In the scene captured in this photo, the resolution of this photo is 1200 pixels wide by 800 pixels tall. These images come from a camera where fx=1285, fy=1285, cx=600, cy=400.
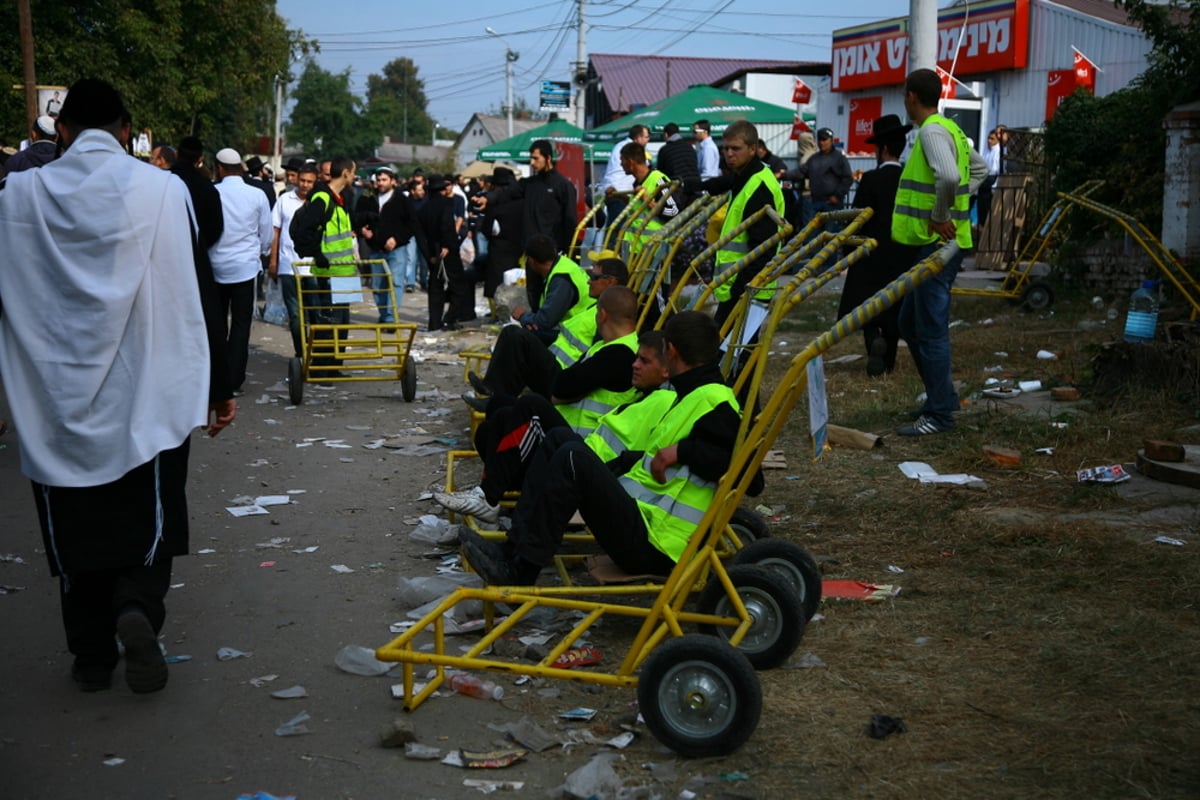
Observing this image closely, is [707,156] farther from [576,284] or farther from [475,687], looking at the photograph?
[475,687]

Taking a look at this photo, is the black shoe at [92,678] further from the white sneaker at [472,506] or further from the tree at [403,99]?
the tree at [403,99]

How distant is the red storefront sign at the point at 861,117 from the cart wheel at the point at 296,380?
24.2m

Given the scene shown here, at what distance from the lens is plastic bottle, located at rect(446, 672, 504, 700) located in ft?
15.0

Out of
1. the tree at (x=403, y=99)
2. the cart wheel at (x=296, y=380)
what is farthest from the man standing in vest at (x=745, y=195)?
the tree at (x=403, y=99)

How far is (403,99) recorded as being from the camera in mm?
148250

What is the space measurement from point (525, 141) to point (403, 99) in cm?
11820

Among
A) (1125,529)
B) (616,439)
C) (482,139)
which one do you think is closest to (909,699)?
(616,439)

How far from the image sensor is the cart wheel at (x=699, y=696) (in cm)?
399

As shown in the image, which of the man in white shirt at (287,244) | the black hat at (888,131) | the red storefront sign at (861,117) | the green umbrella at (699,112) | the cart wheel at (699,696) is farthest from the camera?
the red storefront sign at (861,117)

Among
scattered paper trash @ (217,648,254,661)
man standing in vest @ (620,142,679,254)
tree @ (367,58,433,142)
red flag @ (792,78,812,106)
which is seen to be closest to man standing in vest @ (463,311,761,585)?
scattered paper trash @ (217,648,254,661)

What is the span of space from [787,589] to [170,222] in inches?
104

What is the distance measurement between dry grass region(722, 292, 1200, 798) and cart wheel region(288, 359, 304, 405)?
4684 mm

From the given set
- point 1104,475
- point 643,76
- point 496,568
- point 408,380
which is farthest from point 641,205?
point 643,76

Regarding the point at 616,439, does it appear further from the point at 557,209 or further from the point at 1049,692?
the point at 557,209
